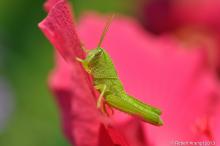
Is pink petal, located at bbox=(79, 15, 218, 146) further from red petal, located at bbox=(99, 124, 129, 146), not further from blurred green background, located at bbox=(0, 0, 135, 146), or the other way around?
blurred green background, located at bbox=(0, 0, 135, 146)

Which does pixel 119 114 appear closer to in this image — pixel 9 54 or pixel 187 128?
pixel 187 128

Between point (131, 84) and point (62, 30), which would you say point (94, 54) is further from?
point (131, 84)

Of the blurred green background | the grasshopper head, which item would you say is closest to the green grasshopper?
the grasshopper head

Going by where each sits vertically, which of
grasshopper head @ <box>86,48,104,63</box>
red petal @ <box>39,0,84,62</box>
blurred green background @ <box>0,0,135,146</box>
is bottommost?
blurred green background @ <box>0,0,135,146</box>

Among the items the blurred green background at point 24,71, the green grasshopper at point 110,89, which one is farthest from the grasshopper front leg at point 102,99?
the blurred green background at point 24,71

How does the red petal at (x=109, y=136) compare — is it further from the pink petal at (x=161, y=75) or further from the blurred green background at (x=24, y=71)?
the blurred green background at (x=24, y=71)

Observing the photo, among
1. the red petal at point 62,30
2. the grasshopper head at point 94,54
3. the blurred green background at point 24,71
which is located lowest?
the blurred green background at point 24,71

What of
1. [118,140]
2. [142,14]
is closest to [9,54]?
[142,14]
